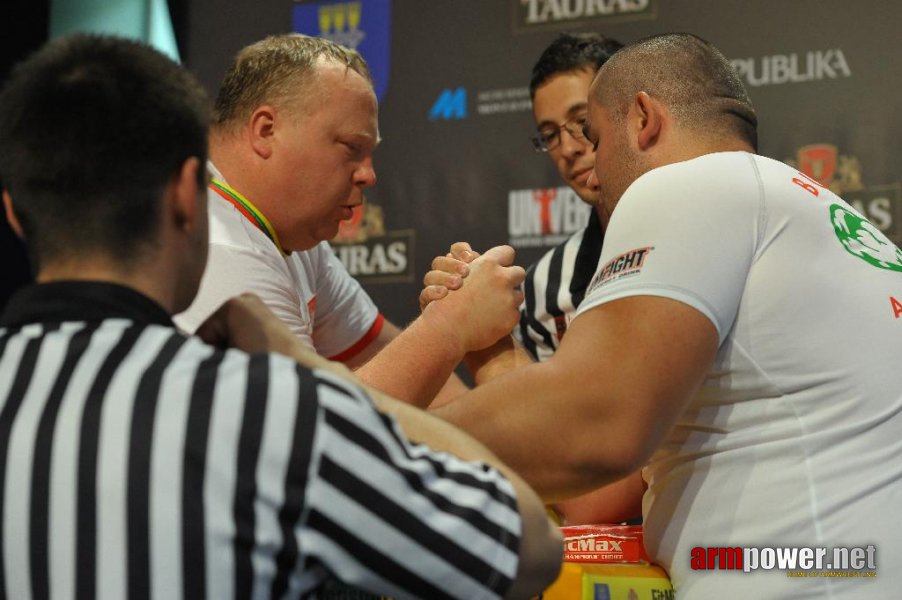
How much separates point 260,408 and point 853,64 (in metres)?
2.61

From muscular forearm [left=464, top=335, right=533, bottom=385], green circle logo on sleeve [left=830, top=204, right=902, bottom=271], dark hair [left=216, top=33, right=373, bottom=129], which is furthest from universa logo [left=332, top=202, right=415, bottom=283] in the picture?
green circle logo on sleeve [left=830, top=204, right=902, bottom=271]

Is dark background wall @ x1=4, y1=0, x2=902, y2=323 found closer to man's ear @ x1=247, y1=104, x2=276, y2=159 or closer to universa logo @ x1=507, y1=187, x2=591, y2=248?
universa logo @ x1=507, y1=187, x2=591, y2=248

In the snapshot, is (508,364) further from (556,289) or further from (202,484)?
(202,484)

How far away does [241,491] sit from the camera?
0.84 metres

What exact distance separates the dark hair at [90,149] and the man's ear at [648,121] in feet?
2.93

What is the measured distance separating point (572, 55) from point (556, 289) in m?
0.66

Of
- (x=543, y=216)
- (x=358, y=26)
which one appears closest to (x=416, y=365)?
(x=543, y=216)

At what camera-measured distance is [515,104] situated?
3350mm

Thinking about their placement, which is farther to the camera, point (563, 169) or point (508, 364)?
point (563, 169)

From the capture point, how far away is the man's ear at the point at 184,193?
3.13 ft

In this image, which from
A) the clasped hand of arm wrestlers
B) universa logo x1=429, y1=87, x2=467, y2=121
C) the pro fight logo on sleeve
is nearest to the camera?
the pro fight logo on sleeve

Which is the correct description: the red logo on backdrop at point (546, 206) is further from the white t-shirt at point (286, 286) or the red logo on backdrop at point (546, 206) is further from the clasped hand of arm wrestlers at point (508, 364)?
the clasped hand of arm wrestlers at point (508, 364)

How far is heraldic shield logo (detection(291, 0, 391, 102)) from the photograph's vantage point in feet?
11.6

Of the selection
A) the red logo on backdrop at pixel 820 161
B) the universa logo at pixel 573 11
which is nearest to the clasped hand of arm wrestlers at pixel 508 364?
the red logo on backdrop at pixel 820 161
